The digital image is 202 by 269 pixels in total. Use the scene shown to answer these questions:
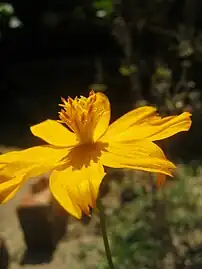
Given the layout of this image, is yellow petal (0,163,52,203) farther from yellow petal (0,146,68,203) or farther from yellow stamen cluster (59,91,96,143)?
yellow stamen cluster (59,91,96,143)

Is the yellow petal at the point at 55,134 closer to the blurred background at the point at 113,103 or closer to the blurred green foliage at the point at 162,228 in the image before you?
the blurred green foliage at the point at 162,228

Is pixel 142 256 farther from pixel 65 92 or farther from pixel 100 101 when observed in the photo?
pixel 65 92

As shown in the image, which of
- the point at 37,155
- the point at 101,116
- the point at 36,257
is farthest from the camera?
the point at 36,257

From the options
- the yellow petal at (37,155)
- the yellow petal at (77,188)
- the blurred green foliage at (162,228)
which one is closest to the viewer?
the yellow petal at (77,188)

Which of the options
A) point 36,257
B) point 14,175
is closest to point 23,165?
point 14,175

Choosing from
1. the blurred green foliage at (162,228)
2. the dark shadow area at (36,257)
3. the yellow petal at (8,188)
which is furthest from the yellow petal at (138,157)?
the dark shadow area at (36,257)

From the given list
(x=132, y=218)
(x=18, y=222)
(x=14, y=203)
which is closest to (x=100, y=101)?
(x=132, y=218)

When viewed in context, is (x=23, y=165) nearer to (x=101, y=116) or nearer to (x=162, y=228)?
(x=101, y=116)
